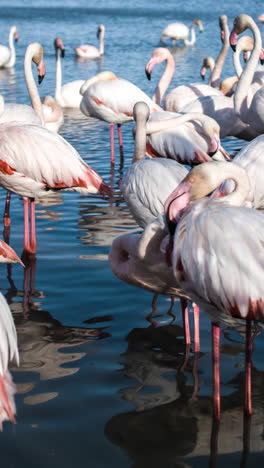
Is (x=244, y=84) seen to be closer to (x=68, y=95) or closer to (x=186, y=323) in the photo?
(x=186, y=323)

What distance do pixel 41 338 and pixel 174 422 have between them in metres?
1.23

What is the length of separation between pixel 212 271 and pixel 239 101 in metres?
5.85

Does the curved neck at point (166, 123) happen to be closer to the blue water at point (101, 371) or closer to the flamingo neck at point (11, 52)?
the blue water at point (101, 371)

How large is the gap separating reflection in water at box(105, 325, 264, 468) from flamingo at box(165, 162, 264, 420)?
0.36 feet

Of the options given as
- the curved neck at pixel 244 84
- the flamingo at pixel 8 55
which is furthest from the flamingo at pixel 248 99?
the flamingo at pixel 8 55

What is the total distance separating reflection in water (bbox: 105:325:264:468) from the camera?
10.8 feet

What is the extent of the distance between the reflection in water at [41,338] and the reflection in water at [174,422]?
1.23ft

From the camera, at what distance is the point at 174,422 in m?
3.55

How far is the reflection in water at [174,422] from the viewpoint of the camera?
3.30 metres

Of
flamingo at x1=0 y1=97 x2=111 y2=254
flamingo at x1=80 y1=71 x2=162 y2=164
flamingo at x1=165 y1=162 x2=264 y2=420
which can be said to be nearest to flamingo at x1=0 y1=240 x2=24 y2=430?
flamingo at x1=165 y1=162 x2=264 y2=420

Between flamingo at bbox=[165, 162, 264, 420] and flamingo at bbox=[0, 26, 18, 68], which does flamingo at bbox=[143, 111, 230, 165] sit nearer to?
flamingo at bbox=[165, 162, 264, 420]

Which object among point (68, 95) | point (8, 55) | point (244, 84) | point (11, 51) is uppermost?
point (244, 84)

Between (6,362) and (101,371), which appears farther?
(101,371)

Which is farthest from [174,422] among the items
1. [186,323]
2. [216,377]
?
[186,323]
